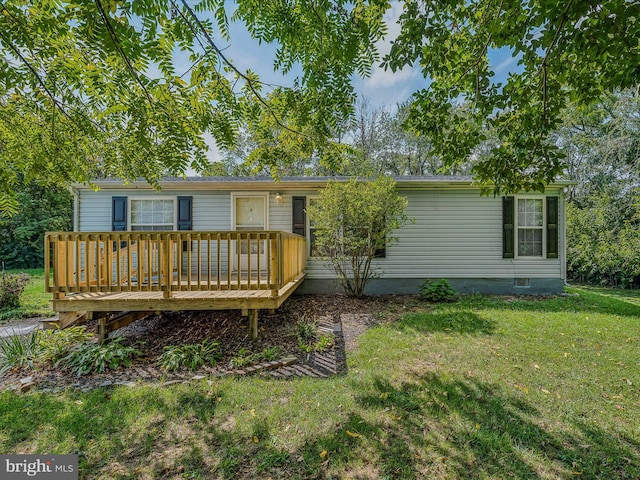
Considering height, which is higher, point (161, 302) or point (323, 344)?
point (161, 302)

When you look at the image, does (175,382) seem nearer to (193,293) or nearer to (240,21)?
(193,293)

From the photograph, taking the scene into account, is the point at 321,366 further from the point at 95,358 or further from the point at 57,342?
the point at 57,342

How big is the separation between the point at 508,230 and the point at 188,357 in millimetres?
7888

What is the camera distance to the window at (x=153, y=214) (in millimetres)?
7496

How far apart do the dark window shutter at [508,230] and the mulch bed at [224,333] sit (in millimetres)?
2829

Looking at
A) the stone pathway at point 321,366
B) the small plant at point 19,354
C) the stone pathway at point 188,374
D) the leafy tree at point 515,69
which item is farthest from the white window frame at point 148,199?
the leafy tree at point 515,69

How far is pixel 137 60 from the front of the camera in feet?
7.58

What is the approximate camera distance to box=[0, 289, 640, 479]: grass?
208 centimetres

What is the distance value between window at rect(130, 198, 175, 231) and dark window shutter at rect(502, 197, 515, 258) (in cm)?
866

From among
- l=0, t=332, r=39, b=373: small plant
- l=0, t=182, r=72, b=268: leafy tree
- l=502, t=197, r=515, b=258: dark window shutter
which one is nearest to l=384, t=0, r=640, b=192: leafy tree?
l=502, t=197, r=515, b=258: dark window shutter

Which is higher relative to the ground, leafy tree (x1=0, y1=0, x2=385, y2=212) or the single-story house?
leafy tree (x1=0, y1=0, x2=385, y2=212)

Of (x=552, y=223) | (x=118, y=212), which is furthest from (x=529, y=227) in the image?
(x=118, y=212)

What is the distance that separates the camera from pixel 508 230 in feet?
25.0

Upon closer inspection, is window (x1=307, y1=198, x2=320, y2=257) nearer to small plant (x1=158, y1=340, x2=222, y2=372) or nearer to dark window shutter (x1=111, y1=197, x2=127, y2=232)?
small plant (x1=158, y1=340, x2=222, y2=372)
